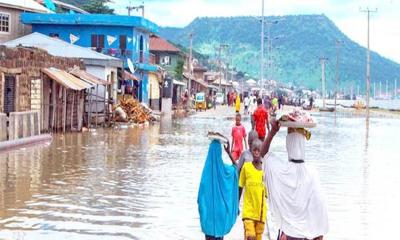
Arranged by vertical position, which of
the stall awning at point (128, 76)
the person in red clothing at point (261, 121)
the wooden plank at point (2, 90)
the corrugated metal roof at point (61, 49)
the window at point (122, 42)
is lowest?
the person in red clothing at point (261, 121)

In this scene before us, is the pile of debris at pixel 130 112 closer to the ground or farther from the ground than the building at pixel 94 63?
closer to the ground

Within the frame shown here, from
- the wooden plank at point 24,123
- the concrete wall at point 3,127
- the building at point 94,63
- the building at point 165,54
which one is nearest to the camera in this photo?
the concrete wall at point 3,127

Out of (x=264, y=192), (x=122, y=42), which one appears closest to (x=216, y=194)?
(x=264, y=192)

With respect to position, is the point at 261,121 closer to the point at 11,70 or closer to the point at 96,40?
the point at 11,70

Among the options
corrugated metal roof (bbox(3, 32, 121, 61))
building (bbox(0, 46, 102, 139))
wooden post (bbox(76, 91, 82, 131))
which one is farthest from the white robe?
corrugated metal roof (bbox(3, 32, 121, 61))

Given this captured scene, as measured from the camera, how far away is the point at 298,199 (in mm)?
6613

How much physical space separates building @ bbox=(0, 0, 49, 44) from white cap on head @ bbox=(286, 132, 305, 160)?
41.4 meters

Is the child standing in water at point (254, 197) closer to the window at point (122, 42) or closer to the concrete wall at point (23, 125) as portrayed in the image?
the concrete wall at point (23, 125)

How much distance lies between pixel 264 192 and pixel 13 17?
43.3m

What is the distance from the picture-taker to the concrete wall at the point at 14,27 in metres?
46.9

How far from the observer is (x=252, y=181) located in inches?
310

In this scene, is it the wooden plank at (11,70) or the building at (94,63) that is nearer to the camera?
the wooden plank at (11,70)

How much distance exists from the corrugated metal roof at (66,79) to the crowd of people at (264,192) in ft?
63.0

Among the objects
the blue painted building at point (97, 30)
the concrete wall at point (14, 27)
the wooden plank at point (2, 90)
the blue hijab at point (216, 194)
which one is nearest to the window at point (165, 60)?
the blue painted building at point (97, 30)
